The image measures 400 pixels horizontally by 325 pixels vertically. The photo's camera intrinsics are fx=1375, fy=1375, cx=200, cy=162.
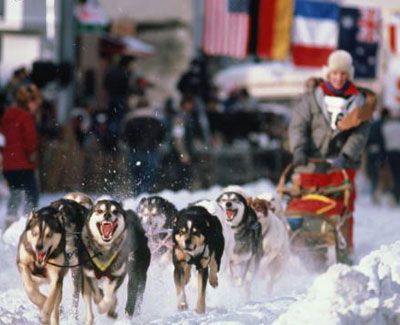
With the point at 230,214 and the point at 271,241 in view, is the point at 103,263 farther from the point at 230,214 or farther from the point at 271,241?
the point at 271,241

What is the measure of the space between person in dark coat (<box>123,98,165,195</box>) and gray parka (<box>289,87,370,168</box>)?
455 cm

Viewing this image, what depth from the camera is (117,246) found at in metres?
7.85

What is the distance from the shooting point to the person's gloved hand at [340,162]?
1084cm

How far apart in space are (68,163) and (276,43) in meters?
6.37

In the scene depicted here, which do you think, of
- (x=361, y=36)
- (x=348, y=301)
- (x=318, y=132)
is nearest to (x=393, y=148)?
(x=361, y=36)

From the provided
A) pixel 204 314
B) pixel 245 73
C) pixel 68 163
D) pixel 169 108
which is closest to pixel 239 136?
pixel 169 108

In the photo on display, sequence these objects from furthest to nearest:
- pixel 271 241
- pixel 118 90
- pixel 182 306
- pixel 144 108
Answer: pixel 118 90 < pixel 144 108 < pixel 271 241 < pixel 182 306

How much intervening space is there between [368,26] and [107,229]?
60.5ft

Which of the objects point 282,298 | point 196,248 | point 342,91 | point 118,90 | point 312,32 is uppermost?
point 312,32

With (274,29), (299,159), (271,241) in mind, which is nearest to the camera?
(271,241)

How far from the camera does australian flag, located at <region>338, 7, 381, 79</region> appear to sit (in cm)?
2517

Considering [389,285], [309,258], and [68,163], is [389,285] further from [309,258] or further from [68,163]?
[68,163]

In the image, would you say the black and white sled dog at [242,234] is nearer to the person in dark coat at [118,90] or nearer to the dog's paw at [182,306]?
the dog's paw at [182,306]

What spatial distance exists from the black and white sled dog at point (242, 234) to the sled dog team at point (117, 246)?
0.01 m
